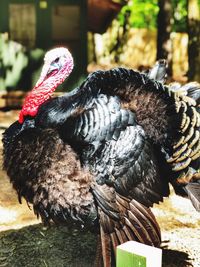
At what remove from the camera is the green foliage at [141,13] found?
17453 millimetres

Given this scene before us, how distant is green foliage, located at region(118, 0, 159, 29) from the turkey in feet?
42.1

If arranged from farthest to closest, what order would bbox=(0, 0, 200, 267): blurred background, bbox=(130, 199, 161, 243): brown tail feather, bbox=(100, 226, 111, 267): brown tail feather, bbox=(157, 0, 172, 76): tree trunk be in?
bbox=(157, 0, 172, 76): tree trunk → bbox=(0, 0, 200, 267): blurred background → bbox=(130, 199, 161, 243): brown tail feather → bbox=(100, 226, 111, 267): brown tail feather

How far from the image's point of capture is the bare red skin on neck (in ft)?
11.8

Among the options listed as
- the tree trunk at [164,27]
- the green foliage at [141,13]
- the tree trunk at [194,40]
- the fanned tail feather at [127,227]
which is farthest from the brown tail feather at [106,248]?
the green foliage at [141,13]

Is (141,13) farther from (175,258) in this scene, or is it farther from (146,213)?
(146,213)

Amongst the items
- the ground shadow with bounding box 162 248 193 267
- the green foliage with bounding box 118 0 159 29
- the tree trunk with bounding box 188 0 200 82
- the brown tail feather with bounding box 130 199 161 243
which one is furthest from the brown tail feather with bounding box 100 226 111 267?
the green foliage with bounding box 118 0 159 29

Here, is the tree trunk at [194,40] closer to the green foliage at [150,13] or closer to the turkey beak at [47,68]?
the turkey beak at [47,68]

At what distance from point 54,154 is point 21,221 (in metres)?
1.41

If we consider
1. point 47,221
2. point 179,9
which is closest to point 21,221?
point 47,221

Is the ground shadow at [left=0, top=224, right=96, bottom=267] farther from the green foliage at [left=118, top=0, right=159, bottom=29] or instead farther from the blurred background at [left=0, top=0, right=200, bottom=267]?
the green foliage at [left=118, top=0, right=159, bottom=29]

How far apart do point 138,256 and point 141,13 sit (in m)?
20.9

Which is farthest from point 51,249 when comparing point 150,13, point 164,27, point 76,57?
point 150,13

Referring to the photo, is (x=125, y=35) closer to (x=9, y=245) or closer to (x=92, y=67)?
(x=92, y=67)

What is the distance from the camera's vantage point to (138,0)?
19.1m
